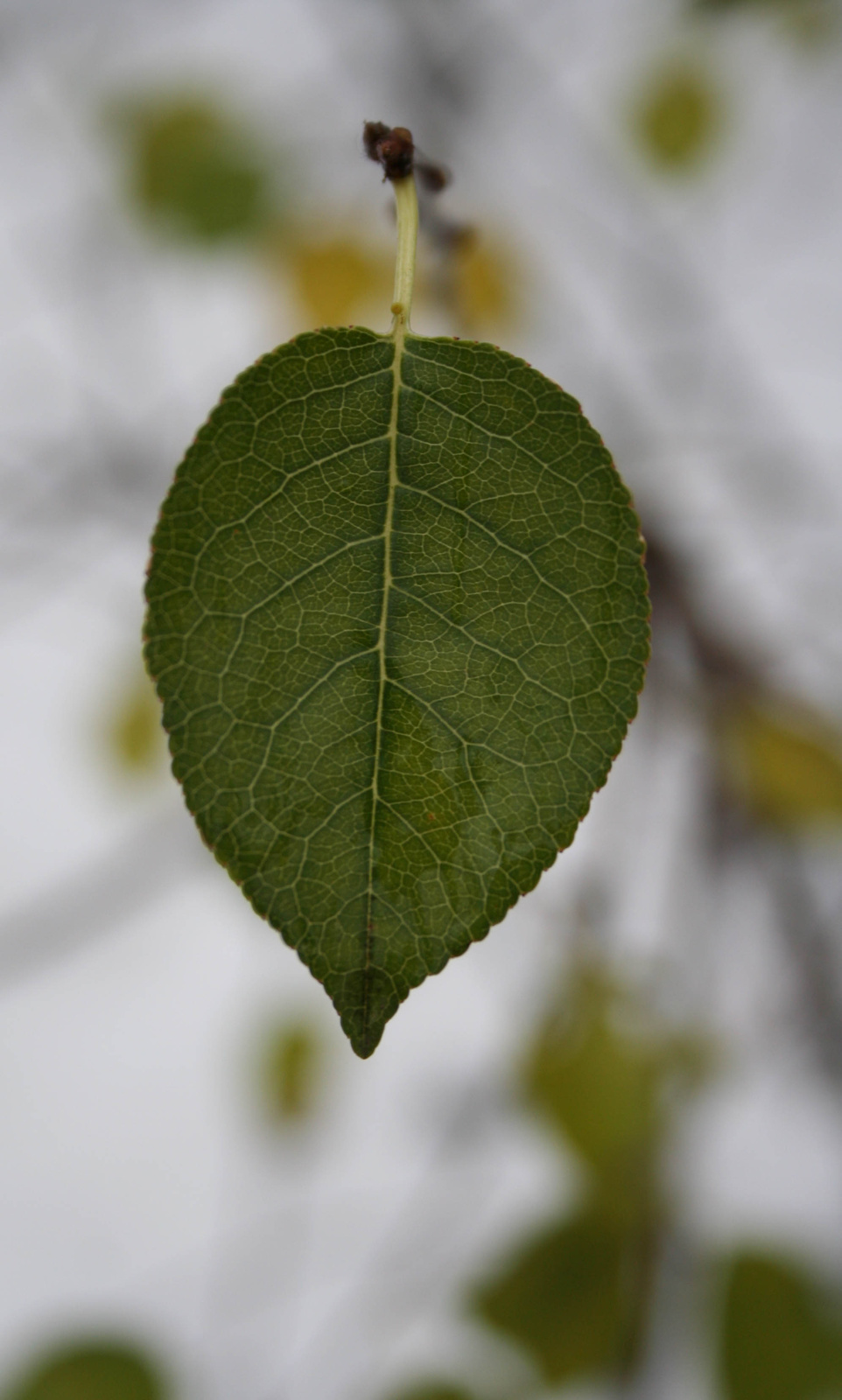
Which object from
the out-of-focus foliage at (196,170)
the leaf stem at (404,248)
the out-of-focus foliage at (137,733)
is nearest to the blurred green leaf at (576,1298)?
the out-of-focus foliage at (137,733)

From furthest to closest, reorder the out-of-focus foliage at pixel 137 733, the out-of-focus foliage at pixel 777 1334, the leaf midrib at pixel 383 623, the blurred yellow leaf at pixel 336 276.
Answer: the out-of-focus foliage at pixel 137 733, the blurred yellow leaf at pixel 336 276, the out-of-focus foliage at pixel 777 1334, the leaf midrib at pixel 383 623

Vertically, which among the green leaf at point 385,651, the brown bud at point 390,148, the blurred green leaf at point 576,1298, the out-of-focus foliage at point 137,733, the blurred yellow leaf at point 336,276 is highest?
the blurred yellow leaf at point 336,276

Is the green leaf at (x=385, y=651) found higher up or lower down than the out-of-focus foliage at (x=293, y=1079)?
higher up

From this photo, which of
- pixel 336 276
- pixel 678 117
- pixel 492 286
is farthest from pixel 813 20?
pixel 336 276

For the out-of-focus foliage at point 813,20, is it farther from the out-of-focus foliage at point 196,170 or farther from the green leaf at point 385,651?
the green leaf at point 385,651

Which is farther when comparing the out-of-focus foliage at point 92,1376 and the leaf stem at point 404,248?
the out-of-focus foliage at point 92,1376

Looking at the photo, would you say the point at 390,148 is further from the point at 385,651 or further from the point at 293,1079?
the point at 293,1079

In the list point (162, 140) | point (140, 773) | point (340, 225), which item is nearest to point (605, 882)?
point (140, 773)
